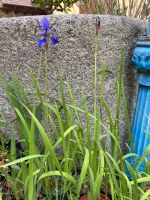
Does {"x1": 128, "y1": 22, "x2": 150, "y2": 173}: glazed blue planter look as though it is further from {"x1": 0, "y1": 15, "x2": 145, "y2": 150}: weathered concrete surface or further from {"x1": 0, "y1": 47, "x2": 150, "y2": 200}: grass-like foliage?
{"x1": 0, "y1": 47, "x2": 150, "y2": 200}: grass-like foliage

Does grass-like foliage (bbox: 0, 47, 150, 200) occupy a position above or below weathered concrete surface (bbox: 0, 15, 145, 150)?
below

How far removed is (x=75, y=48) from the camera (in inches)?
76.3

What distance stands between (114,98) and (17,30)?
0.80m

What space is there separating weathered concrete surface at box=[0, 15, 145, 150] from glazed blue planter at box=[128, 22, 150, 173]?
16 centimetres

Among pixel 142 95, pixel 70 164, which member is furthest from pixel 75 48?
pixel 70 164

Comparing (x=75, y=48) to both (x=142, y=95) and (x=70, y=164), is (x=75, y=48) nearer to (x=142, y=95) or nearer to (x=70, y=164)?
(x=142, y=95)

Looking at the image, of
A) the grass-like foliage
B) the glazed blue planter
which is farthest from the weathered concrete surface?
the grass-like foliage

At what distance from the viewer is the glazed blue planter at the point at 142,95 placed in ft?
5.91

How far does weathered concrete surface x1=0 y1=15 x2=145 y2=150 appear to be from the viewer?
75.2 inches

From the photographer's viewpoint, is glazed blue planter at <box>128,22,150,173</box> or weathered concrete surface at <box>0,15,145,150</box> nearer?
glazed blue planter at <box>128,22,150,173</box>

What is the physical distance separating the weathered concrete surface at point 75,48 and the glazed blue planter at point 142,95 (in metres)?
0.16

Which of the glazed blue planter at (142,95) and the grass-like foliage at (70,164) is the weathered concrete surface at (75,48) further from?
the grass-like foliage at (70,164)

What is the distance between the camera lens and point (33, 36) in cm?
198

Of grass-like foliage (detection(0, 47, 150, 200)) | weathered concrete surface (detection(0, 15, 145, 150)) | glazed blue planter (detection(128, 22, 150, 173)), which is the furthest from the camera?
weathered concrete surface (detection(0, 15, 145, 150))
